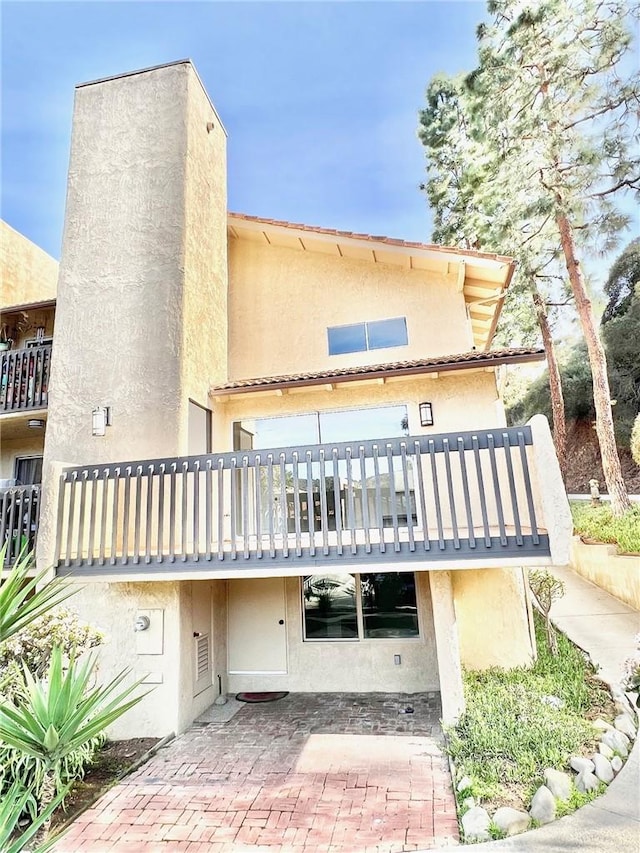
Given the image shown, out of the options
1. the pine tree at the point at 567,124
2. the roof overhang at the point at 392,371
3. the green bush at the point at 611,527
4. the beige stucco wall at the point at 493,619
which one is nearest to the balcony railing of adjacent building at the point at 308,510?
the beige stucco wall at the point at 493,619

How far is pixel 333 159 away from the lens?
1838 cm

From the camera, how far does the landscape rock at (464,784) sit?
17.4ft

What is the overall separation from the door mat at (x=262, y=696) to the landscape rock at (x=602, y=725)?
17.3 feet

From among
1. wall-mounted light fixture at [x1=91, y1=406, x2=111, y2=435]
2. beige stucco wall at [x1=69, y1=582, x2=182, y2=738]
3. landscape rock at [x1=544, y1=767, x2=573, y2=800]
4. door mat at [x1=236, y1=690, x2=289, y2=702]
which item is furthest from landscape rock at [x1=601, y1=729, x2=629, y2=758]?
wall-mounted light fixture at [x1=91, y1=406, x2=111, y2=435]

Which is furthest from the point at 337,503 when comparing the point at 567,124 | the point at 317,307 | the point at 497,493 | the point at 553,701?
the point at 567,124

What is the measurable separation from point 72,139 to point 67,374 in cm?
536

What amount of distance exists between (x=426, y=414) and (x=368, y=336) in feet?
8.57

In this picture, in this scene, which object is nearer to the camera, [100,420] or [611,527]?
[100,420]

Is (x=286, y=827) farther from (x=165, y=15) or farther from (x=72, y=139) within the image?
(x=165, y=15)

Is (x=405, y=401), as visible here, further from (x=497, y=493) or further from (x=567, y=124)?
(x=567, y=124)

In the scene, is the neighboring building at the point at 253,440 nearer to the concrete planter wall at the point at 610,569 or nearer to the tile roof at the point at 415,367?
the tile roof at the point at 415,367

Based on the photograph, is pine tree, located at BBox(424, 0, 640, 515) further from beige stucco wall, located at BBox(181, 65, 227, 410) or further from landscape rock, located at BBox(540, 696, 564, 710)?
beige stucco wall, located at BBox(181, 65, 227, 410)

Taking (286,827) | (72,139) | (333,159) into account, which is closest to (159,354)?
(72,139)

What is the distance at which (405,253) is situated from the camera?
1013 cm
